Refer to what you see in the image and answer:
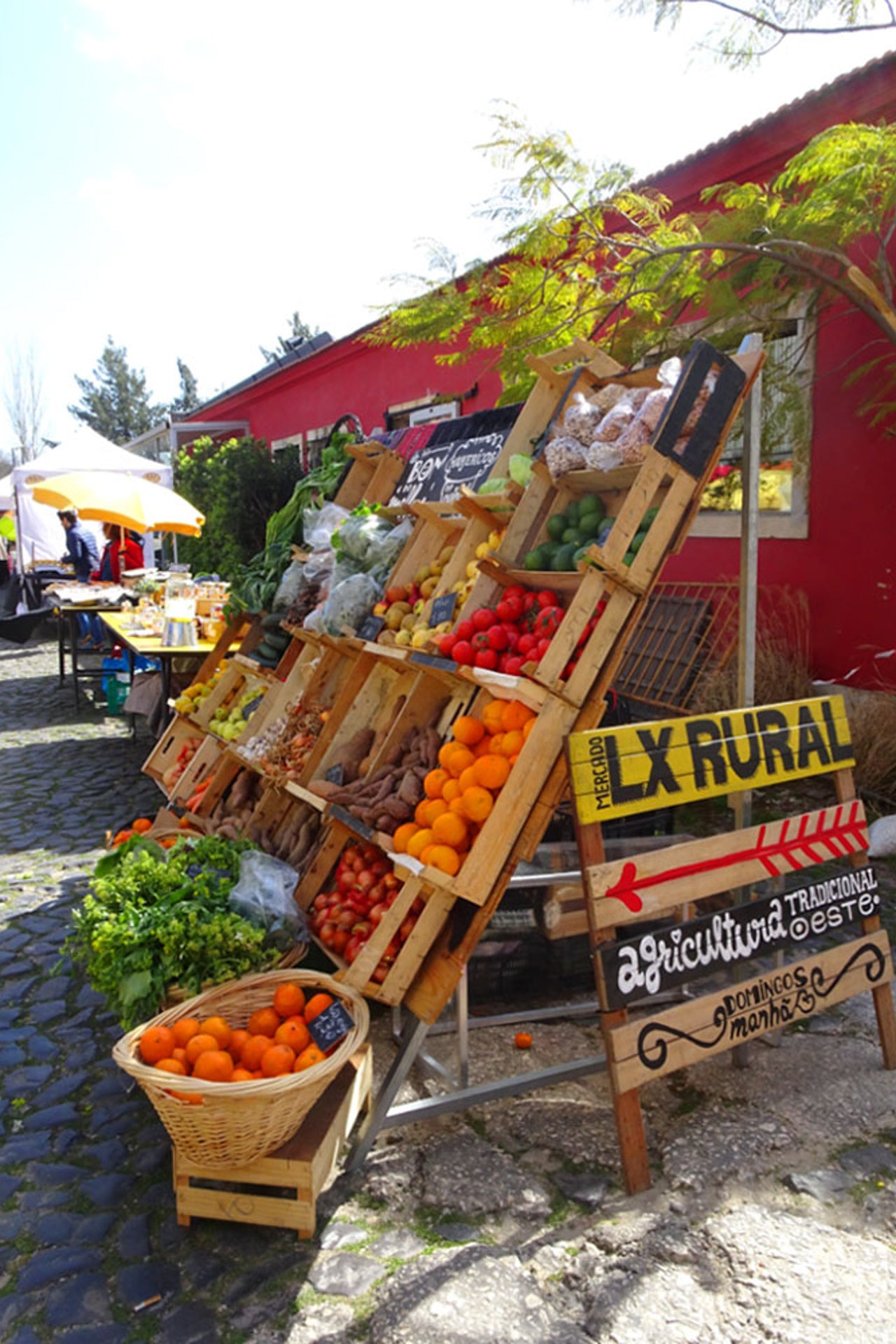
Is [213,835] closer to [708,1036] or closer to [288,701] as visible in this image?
[288,701]

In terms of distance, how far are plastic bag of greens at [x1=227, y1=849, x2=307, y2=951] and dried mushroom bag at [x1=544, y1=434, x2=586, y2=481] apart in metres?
1.80

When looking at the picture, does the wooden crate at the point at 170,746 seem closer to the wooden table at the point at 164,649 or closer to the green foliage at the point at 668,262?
the wooden table at the point at 164,649

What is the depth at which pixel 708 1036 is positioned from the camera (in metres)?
2.66

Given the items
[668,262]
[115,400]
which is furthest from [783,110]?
[115,400]

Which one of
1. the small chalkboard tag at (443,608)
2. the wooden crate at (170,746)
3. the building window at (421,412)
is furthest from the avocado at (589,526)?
the building window at (421,412)

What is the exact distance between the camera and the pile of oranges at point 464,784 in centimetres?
272

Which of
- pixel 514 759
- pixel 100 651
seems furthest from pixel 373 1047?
pixel 100 651

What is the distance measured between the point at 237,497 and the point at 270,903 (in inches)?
496

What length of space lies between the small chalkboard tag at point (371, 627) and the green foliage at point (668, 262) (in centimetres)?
257

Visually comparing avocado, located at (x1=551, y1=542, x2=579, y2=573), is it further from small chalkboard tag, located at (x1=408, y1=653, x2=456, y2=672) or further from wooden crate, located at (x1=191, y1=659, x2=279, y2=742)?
wooden crate, located at (x1=191, y1=659, x2=279, y2=742)

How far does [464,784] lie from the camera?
2.80 metres

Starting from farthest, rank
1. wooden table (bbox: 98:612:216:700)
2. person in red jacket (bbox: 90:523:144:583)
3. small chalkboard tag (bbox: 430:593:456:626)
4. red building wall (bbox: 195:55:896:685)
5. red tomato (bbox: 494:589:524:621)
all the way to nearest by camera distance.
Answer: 1. person in red jacket (bbox: 90:523:144:583)
2. wooden table (bbox: 98:612:216:700)
3. red building wall (bbox: 195:55:896:685)
4. small chalkboard tag (bbox: 430:593:456:626)
5. red tomato (bbox: 494:589:524:621)

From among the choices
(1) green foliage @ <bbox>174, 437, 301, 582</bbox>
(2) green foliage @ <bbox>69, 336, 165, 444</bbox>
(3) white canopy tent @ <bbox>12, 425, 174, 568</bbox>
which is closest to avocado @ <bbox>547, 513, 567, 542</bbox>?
(1) green foliage @ <bbox>174, 437, 301, 582</bbox>

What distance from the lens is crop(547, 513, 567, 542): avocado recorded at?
3.09 m
